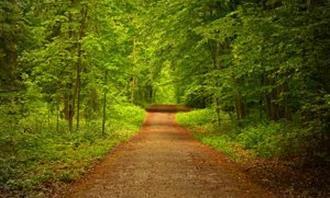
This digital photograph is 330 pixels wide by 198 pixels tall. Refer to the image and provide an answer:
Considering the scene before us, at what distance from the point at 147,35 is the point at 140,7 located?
1.81 metres

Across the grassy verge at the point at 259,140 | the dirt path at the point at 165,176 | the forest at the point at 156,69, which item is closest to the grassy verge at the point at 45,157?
the forest at the point at 156,69

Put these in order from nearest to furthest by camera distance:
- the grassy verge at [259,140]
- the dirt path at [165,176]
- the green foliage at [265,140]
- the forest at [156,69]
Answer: the dirt path at [165,176] < the forest at [156,69] < the green foliage at [265,140] < the grassy verge at [259,140]

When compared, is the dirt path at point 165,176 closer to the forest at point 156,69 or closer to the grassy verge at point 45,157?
the grassy verge at point 45,157

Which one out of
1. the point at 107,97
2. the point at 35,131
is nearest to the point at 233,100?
the point at 107,97

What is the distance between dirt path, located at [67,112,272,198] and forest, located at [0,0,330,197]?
0.80 meters

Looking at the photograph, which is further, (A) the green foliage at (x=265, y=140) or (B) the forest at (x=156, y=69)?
(A) the green foliage at (x=265, y=140)

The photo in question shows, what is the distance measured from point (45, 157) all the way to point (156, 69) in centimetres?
1891

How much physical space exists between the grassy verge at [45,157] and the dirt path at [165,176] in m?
0.62

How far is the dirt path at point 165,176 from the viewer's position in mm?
11352

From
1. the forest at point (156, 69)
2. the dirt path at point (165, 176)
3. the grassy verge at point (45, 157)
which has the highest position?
the forest at point (156, 69)

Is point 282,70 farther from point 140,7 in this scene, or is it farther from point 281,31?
point 140,7

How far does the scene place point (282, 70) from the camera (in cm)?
1273

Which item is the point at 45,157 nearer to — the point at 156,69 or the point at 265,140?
the point at 265,140

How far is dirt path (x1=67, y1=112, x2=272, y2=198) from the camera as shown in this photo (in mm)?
11352
